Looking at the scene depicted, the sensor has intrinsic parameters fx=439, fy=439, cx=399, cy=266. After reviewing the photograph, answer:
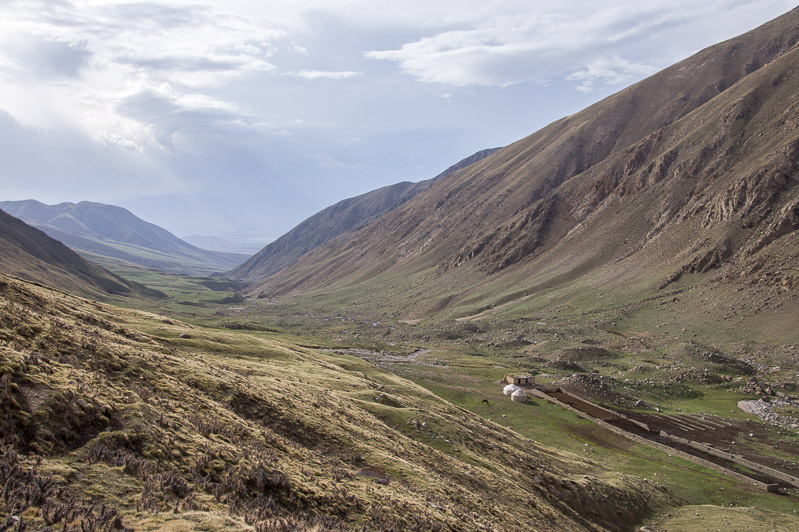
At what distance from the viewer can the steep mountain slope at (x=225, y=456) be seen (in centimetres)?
1401

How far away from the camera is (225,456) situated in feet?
62.2

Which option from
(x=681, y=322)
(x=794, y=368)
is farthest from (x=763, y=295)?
(x=794, y=368)

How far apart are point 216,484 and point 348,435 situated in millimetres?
11601

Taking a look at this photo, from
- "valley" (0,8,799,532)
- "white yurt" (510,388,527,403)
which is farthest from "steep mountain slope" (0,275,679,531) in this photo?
"white yurt" (510,388,527,403)

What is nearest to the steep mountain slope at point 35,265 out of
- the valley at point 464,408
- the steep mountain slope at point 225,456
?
the valley at point 464,408

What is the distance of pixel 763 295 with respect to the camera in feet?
358

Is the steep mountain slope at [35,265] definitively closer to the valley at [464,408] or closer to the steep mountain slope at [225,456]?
the valley at [464,408]

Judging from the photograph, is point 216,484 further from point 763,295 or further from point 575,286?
point 575,286

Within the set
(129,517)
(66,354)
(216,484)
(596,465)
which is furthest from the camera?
(596,465)

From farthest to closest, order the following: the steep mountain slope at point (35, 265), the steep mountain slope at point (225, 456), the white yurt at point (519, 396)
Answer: the steep mountain slope at point (35, 265) < the white yurt at point (519, 396) < the steep mountain slope at point (225, 456)

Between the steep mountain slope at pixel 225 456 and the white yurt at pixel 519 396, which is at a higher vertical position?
the steep mountain slope at pixel 225 456

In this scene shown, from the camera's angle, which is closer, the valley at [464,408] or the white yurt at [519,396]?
the valley at [464,408]

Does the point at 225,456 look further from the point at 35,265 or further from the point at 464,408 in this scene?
the point at 35,265

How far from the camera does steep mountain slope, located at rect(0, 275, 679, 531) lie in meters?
14.0
